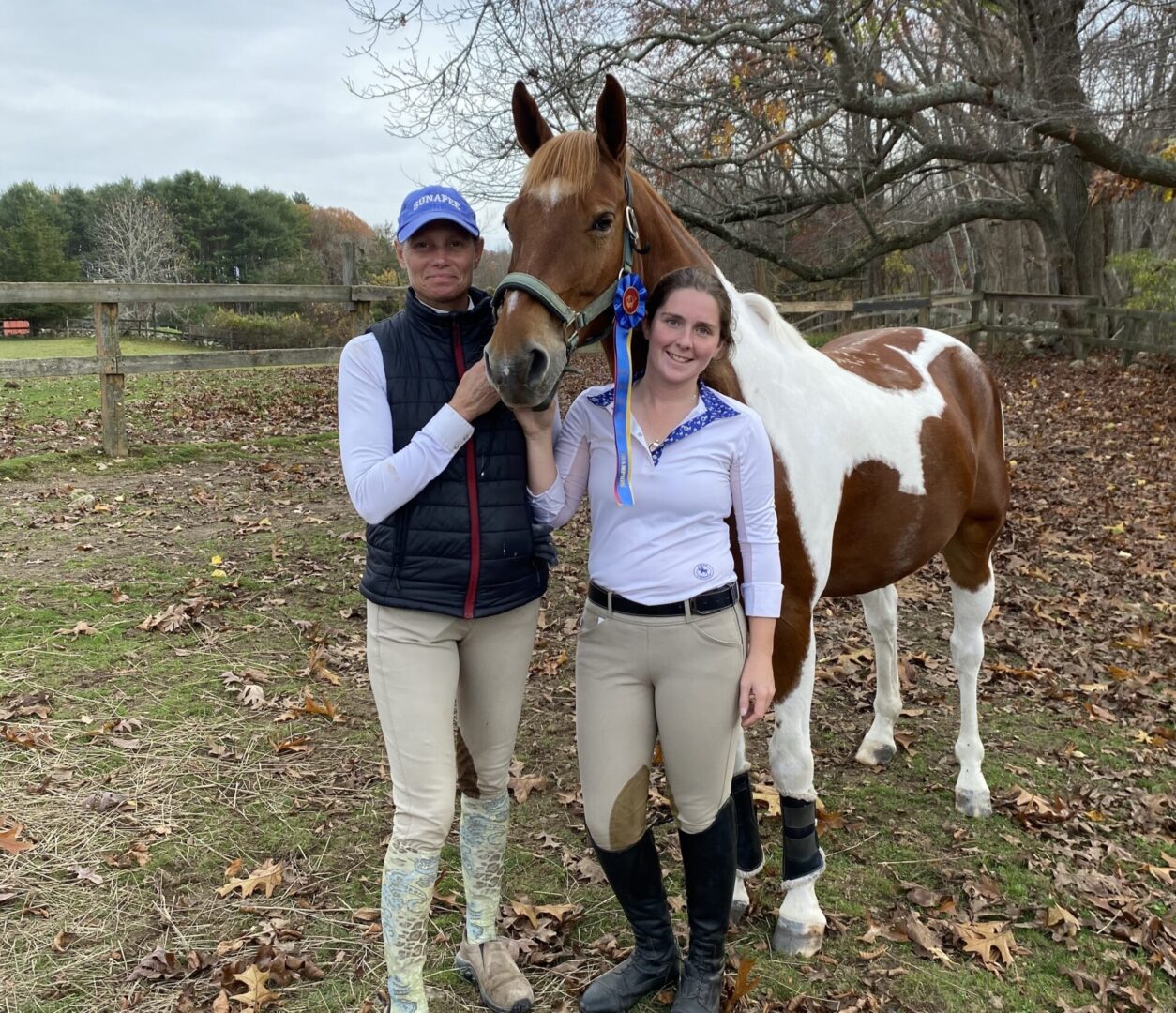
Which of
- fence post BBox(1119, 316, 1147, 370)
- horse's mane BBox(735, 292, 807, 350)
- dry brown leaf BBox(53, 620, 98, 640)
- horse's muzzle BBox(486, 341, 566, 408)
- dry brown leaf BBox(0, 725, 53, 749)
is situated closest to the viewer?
horse's muzzle BBox(486, 341, 566, 408)

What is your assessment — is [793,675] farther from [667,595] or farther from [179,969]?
[179,969]

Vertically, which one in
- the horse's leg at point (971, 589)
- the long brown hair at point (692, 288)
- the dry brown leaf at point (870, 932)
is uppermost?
the long brown hair at point (692, 288)

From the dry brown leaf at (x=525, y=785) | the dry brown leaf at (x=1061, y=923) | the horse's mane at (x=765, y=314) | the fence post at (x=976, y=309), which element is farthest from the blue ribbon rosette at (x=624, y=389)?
the fence post at (x=976, y=309)

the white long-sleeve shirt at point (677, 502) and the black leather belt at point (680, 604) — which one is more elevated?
the white long-sleeve shirt at point (677, 502)

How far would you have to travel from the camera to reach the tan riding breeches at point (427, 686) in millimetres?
2148

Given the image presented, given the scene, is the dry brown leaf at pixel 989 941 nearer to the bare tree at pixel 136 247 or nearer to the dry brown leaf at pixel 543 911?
the dry brown leaf at pixel 543 911

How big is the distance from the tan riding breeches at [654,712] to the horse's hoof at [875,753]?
2.03 m

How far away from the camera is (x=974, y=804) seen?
3578mm

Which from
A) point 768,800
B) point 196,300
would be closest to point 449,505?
point 768,800

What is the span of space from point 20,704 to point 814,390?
13.4 ft

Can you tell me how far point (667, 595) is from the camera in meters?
2.16

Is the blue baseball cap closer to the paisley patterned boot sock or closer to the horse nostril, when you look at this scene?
the horse nostril

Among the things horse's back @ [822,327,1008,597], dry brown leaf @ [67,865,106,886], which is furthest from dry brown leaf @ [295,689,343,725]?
horse's back @ [822,327,1008,597]

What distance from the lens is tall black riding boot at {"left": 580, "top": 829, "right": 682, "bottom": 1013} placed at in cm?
239
